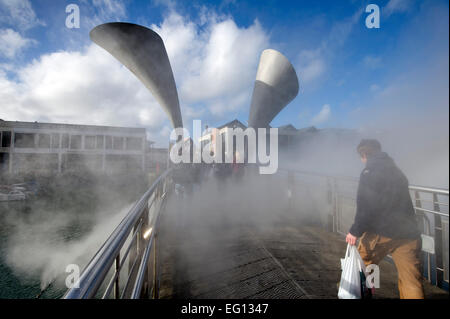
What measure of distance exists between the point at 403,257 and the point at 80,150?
28.6m

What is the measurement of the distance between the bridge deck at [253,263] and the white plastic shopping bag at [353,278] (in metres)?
0.36

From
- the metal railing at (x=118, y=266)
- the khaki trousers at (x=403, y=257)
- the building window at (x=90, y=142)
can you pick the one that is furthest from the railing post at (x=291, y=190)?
the building window at (x=90, y=142)

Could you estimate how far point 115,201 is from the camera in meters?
17.4

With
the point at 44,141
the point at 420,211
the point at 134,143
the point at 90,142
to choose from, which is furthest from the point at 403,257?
the point at 90,142

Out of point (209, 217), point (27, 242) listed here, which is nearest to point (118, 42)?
point (209, 217)

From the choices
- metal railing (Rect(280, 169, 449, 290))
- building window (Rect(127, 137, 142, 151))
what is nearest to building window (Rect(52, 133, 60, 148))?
building window (Rect(127, 137, 142, 151))

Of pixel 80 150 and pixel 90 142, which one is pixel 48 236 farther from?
pixel 90 142

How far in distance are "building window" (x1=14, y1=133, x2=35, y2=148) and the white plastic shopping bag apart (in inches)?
880

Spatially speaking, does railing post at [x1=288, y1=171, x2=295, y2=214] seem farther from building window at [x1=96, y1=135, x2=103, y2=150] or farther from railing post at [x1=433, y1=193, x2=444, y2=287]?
building window at [x1=96, y1=135, x2=103, y2=150]

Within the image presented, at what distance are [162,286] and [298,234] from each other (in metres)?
2.47

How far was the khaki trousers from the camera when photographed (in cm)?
157

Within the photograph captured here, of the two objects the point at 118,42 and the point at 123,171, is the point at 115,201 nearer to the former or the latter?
the point at 123,171

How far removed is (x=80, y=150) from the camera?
22672 mm

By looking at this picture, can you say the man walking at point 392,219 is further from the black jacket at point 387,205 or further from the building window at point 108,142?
the building window at point 108,142
